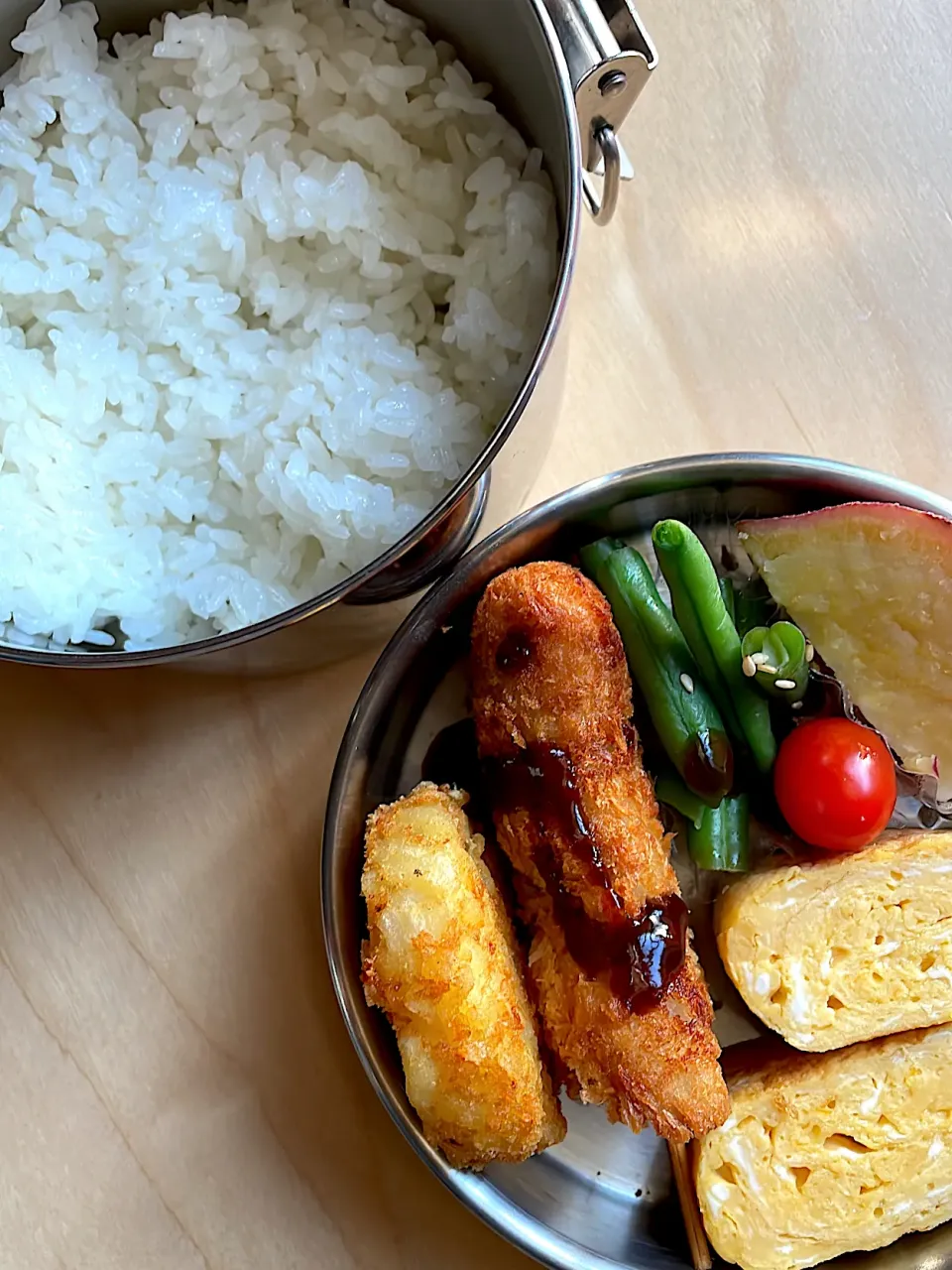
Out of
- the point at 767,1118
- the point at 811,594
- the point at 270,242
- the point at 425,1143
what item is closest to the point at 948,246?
the point at 811,594

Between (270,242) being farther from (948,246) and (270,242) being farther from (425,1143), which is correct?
(425,1143)

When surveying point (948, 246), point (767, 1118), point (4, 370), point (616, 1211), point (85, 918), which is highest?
point (4, 370)

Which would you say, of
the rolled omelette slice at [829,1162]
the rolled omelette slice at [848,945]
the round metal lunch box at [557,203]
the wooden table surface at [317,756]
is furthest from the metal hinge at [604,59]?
the rolled omelette slice at [829,1162]

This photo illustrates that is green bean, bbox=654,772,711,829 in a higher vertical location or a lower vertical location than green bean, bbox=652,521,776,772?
lower

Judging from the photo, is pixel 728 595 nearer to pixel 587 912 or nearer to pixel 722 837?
pixel 722 837

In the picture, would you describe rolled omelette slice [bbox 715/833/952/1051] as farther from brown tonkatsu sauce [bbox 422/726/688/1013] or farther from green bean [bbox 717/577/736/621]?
green bean [bbox 717/577/736/621]

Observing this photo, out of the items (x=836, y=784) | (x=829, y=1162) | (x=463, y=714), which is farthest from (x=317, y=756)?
(x=829, y=1162)

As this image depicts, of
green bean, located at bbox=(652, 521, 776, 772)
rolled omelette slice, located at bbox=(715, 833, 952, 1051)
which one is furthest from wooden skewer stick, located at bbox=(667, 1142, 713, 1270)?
green bean, located at bbox=(652, 521, 776, 772)
